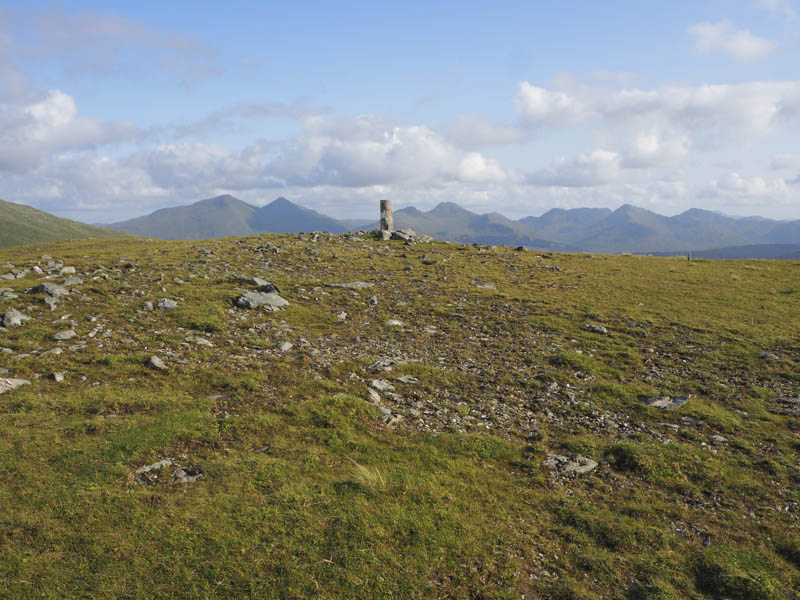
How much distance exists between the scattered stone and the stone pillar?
43.6 metres

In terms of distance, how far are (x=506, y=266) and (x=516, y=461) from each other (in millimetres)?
31717

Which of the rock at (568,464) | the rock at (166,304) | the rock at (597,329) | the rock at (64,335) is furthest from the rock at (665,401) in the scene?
the rock at (64,335)

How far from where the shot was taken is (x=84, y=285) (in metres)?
22.5

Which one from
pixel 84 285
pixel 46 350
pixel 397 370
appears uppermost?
pixel 84 285

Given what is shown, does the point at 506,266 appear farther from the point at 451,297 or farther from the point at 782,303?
the point at 782,303

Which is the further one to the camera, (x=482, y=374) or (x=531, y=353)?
(x=531, y=353)

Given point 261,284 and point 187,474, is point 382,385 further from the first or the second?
point 261,284

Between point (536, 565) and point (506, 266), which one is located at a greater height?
point (506, 266)

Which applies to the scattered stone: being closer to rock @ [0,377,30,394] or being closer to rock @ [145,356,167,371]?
rock @ [145,356,167,371]

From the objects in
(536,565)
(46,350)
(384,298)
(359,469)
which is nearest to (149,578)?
(359,469)

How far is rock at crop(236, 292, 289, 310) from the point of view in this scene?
21953 millimetres

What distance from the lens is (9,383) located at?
12406mm

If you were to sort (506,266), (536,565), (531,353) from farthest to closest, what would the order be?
(506,266) < (531,353) < (536,565)

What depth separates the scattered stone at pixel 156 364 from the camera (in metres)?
14.4
